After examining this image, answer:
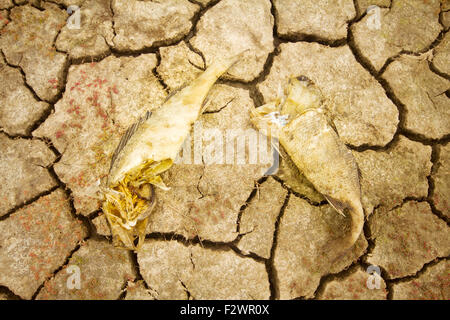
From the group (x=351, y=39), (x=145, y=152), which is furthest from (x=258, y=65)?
(x=145, y=152)

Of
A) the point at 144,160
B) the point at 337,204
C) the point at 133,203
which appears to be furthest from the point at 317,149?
the point at 133,203

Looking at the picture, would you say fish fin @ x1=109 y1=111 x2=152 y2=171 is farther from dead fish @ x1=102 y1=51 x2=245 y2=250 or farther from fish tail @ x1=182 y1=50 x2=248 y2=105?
fish tail @ x1=182 y1=50 x2=248 y2=105

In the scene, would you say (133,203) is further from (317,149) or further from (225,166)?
(317,149)

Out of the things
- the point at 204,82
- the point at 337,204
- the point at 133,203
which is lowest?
the point at 133,203

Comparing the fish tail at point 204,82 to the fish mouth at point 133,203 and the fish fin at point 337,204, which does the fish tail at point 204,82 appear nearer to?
the fish mouth at point 133,203

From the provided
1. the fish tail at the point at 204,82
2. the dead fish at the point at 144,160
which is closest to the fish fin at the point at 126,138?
the dead fish at the point at 144,160

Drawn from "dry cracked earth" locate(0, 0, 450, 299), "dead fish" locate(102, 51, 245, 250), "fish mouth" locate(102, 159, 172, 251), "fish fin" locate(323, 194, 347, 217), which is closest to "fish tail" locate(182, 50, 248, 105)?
"dead fish" locate(102, 51, 245, 250)
